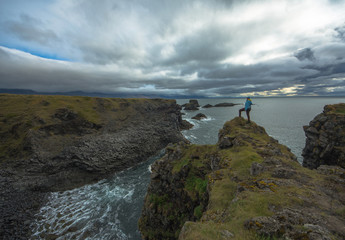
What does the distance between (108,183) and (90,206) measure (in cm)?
838

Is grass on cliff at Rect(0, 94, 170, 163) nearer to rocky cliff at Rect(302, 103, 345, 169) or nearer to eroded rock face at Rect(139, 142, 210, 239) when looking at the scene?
eroded rock face at Rect(139, 142, 210, 239)

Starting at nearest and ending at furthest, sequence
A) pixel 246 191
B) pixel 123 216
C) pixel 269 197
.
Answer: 1. pixel 269 197
2. pixel 246 191
3. pixel 123 216

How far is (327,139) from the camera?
29.4 meters

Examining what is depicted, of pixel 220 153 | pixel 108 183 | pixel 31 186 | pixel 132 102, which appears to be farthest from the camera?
pixel 132 102

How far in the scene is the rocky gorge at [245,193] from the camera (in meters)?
6.55

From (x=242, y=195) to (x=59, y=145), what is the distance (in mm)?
52629

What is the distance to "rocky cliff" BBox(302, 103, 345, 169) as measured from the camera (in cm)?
2803

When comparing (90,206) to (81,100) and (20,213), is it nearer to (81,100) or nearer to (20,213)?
(20,213)

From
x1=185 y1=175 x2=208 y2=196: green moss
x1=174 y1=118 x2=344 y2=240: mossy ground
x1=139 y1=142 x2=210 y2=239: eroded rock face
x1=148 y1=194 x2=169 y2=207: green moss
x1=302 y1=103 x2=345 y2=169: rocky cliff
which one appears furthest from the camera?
x1=302 y1=103 x2=345 y2=169: rocky cliff

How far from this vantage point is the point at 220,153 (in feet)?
62.5

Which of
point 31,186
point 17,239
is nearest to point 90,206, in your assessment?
point 17,239

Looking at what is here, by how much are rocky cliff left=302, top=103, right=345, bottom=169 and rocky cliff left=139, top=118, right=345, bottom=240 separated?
56.4 feet

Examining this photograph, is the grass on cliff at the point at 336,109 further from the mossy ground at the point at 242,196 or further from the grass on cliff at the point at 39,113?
the grass on cliff at the point at 39,113

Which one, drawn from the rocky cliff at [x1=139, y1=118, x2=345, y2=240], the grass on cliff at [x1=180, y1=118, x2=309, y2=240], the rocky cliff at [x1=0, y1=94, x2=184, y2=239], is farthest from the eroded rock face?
the rocky cliff at [x1=0, y1=94, x2=184, y2=239]
